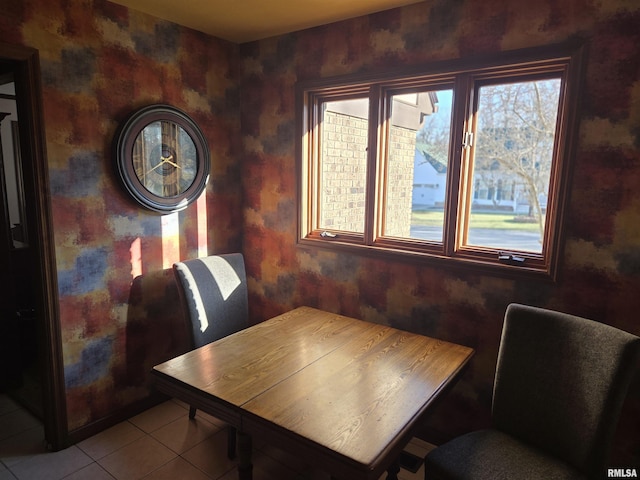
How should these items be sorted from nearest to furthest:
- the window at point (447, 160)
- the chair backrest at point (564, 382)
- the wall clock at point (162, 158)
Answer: the chair backrest at point (564, 382)
the window at point (447, 160)
the wall clock at point (162, 158)

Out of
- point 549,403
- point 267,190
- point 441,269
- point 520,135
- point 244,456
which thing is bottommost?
point 244,456

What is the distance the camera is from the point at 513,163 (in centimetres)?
203

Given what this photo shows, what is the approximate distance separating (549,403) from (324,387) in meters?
0.85

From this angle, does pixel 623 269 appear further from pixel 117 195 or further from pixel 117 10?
pixel 117 10

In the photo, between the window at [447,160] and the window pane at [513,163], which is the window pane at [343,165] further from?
the window pane at [513,163]

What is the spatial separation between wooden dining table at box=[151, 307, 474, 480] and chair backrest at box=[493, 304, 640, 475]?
0.25 metres

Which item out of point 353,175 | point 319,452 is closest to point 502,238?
point 353,175

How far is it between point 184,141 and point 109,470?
1912 millimetres

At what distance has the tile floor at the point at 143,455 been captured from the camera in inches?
78.9

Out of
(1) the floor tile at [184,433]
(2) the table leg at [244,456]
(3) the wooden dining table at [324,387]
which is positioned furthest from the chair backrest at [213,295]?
(2) the table leg at [244,456]

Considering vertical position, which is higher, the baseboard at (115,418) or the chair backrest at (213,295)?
the chair backrest at (213,295)

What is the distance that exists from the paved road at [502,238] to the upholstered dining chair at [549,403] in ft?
1.70

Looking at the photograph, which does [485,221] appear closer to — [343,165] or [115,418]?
[343,165]

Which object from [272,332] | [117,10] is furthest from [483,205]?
[117,10]
